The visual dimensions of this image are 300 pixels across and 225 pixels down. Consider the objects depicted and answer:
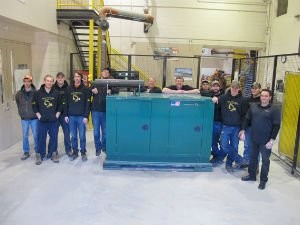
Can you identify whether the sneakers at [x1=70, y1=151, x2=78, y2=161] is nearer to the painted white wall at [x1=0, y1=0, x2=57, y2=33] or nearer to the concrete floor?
the concrete floor

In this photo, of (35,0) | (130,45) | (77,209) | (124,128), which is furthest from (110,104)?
(130,45)

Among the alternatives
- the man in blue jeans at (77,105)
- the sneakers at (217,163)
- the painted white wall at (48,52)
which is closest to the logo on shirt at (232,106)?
the sneakers at (217,163)

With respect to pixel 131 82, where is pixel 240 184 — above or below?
below

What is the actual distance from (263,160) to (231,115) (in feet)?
3.07

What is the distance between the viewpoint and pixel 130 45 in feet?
36.5

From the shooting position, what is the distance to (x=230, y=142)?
18.1 feet

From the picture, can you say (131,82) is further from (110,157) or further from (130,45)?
(130,45)

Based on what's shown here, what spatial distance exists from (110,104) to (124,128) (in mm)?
490

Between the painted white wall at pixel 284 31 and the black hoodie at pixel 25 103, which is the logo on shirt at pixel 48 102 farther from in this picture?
the painted white wall at pixel 284 31

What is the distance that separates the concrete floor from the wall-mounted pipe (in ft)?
16.8

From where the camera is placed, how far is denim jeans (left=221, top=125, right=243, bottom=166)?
5363 mm

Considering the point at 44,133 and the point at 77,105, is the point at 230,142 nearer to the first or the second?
the point at 77,105

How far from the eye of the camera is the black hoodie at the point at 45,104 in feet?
17.9

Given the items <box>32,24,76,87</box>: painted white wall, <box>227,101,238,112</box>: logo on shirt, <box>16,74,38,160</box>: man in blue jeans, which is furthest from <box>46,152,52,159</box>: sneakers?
<box>227,101,238,112</box>: logo on shirt
